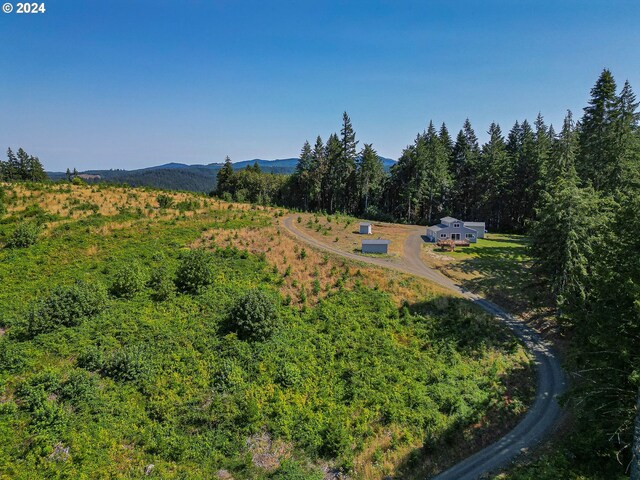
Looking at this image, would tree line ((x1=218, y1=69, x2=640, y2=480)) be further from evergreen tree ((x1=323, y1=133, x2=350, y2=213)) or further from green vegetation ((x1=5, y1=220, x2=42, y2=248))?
green vegetation ((x1=5, y1=220, x2=42, y2=248))

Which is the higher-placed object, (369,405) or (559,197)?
(559,197)

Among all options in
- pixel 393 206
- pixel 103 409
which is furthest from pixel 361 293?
pixel 393 206

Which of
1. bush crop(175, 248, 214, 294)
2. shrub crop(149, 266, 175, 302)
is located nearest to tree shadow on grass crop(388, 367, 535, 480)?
bush crop(175, 248, 214, 294)

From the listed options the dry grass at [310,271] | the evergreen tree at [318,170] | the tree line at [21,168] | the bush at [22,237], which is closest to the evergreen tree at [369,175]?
the evergreen tree at [318,170]

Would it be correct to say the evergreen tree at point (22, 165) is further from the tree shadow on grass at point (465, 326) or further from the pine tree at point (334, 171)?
the tree shadow on grass at point (465, 326)

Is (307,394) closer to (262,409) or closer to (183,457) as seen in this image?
(262,409)

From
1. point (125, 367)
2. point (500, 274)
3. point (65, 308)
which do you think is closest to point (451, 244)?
point (500, 274)
